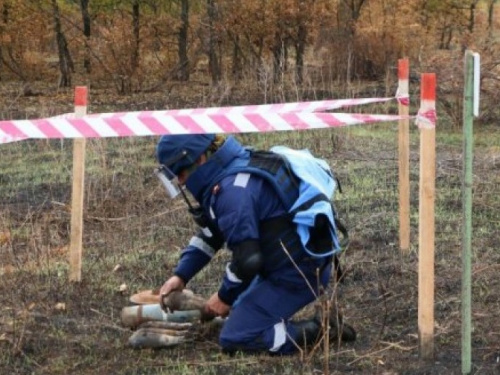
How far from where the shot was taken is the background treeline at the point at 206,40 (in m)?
20.1

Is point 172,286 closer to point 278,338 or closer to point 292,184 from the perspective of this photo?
point 278,338

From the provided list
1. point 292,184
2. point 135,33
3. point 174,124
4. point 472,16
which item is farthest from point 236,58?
point 174,124

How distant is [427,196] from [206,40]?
19112mm

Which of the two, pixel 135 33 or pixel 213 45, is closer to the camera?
pixel 135 33

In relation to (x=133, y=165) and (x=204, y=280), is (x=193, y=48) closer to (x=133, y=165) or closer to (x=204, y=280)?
(x=133, y=165)

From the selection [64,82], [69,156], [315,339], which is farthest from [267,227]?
[64,82]

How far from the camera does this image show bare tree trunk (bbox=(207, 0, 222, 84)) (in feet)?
70.0

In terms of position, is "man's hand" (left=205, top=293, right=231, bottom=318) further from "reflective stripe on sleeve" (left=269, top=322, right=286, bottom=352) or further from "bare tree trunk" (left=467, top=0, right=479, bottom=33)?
"bare tree trunk" (left=467, top=0, right=479, bottom=33)

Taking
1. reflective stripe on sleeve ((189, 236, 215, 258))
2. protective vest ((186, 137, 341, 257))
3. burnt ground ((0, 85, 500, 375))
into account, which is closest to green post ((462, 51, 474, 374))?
burnt ground ((0, 85, 500, 375))

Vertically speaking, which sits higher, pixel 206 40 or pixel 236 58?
pixel 206 40

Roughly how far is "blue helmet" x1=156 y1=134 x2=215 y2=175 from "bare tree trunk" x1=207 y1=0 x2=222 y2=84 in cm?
1735

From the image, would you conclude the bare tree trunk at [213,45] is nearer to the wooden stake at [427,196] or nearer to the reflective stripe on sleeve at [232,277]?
the reflective stripe on sleeve at [232,277]

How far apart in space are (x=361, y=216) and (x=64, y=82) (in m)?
16.9

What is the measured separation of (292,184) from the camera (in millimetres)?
4160
